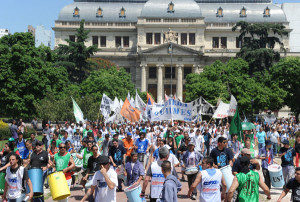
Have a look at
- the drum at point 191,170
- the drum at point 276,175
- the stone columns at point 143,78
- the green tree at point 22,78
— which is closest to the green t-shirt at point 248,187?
the drum at point 191,170

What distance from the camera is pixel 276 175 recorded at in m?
13.2

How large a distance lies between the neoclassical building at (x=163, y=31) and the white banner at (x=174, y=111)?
177 feet

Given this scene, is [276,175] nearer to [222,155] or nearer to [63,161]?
[222,155]

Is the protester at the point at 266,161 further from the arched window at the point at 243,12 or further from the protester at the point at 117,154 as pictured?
the arched window at the point at 243,12

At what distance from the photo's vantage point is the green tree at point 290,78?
197ft

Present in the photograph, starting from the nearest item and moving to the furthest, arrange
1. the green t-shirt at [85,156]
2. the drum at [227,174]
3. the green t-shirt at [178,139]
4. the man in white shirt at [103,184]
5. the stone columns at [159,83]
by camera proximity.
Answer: the man in white shirt at [103,184], the drum at [227,174], the green t-shirt at [85,156], the green t-shirt at [178,139], the stone columns at [159,83]

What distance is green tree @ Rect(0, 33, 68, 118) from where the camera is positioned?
42.6 m

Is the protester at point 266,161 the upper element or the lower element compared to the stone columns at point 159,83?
lower

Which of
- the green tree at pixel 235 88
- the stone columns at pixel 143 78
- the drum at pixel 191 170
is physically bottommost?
the drum at pixel 191 170

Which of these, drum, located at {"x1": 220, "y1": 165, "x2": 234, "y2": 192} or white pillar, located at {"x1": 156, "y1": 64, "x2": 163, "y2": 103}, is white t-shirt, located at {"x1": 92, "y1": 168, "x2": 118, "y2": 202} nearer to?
drum, located at {"x1": 220, "y1": 165, "x2": 234, "y2": 192}

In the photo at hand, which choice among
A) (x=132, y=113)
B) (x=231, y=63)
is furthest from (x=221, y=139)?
(x=231, y=63)

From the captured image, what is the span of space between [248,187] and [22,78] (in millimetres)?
37469

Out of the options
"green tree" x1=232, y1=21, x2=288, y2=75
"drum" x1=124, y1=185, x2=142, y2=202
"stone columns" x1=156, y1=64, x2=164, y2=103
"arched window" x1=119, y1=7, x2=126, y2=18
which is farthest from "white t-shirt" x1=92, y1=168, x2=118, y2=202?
"arched window" x1=119, y1=7, x2=126, y2=18

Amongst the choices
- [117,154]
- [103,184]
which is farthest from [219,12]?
[103,184]
